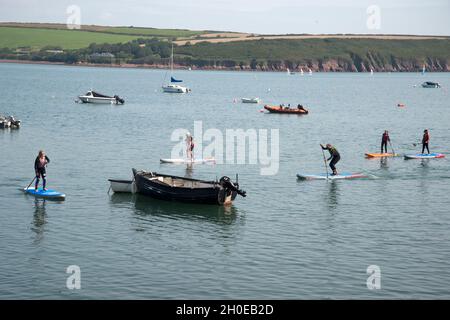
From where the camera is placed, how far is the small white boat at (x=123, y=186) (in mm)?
48062

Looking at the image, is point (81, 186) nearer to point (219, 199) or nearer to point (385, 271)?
point (219, 199)

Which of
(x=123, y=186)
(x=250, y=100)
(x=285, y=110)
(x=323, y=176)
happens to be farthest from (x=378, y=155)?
(x=250, y=100)

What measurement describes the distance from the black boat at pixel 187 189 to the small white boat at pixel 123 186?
0.39 metres

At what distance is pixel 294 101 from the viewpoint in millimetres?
162125

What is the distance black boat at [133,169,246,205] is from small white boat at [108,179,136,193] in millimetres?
391

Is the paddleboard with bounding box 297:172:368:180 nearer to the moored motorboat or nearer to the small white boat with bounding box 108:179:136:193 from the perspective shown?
the small white boat with bounding box 108:179:136:193

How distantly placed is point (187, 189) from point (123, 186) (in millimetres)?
4933

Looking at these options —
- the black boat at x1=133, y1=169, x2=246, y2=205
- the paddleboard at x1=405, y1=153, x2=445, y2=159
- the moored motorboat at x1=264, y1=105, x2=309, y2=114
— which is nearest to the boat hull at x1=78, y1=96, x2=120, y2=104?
the moored motorboat at x1=264, y1=105, x2=309, y2=114

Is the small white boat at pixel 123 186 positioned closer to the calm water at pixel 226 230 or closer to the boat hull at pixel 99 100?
the calm water at pixel 226 230

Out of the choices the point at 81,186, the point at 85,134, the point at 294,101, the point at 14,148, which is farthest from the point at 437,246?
the point at 294,101

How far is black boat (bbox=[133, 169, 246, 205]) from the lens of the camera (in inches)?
1767

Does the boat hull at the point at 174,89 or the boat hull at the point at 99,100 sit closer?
the boat hull at the point at 99,100

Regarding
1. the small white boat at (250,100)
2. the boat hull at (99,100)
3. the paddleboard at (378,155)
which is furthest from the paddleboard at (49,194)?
the small white boat at (250,100)

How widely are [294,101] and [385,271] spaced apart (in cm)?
13016
